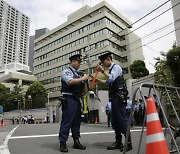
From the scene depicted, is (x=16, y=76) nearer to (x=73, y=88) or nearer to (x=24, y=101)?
(x=24, y=101)

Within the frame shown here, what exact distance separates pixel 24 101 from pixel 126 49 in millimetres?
27939

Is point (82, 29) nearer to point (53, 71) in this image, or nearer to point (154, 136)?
point (53, 71)

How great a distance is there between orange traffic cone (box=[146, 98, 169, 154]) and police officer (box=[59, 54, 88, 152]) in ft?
5.80

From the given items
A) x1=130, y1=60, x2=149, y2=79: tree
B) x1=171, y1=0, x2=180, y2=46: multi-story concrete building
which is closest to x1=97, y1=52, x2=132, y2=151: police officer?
x1=171, y1=0, x2=180, y2=46: multi-story concrete building

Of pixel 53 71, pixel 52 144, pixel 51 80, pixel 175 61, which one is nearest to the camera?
pixel 52 144

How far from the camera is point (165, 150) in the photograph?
2322mm

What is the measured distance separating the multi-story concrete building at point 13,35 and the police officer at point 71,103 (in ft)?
395

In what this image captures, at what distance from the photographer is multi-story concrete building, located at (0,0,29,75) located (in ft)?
413

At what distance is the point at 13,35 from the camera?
436 ft

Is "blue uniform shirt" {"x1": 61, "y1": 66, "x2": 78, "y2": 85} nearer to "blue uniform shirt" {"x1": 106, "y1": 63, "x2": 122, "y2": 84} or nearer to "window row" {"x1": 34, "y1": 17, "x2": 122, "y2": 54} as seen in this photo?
"blue uniform shirt" {"x1": 106, "y1": 63, "x2": 122, "y2": 84}

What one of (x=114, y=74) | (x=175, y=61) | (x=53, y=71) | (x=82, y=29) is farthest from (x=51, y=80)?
(x=114, y=74)

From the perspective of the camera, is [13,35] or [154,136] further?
[13,35]

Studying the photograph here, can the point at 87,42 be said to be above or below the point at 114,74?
above

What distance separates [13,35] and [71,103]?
13877cm
